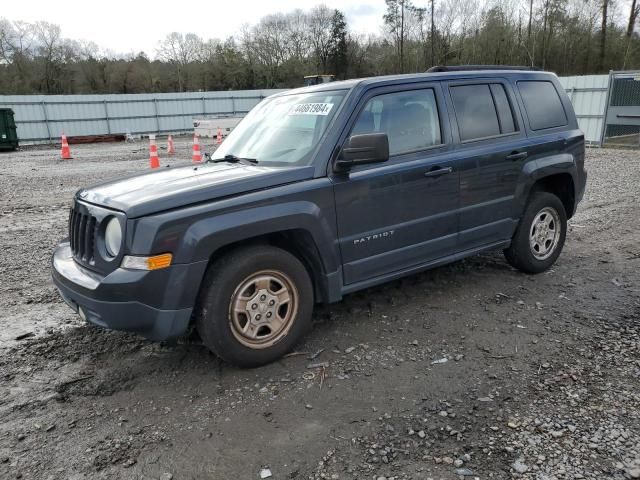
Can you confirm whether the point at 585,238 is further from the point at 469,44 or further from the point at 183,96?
the point at 469,44

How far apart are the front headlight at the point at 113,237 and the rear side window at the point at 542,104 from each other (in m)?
3.91

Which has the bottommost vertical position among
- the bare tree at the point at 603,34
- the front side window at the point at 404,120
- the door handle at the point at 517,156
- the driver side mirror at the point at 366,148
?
the door handle at the point at 517,156

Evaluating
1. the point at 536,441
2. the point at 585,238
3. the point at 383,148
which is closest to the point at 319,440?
the point at 536,441

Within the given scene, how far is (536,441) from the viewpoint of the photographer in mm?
2707

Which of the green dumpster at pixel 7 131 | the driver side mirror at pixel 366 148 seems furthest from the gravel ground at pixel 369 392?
the green dumpster at pixel 7 131

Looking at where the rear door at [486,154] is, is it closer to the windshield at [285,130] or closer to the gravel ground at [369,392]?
the gravel ground at [369,392]

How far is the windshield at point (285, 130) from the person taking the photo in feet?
12.6

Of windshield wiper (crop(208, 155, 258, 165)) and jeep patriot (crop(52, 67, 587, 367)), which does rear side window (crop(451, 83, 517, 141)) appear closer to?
jeep patriot (crop(52, 67, 587, 367))

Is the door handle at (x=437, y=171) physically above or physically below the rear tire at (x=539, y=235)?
above

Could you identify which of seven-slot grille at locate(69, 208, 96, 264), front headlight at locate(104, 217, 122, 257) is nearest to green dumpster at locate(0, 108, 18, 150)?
seven-slot grille at locate(69, 208, 96, 264)

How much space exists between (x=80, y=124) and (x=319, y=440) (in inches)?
1107

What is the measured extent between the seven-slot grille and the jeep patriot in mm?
14

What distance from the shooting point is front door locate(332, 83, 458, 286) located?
149 inches

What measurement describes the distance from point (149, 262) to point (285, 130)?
5.53ft
